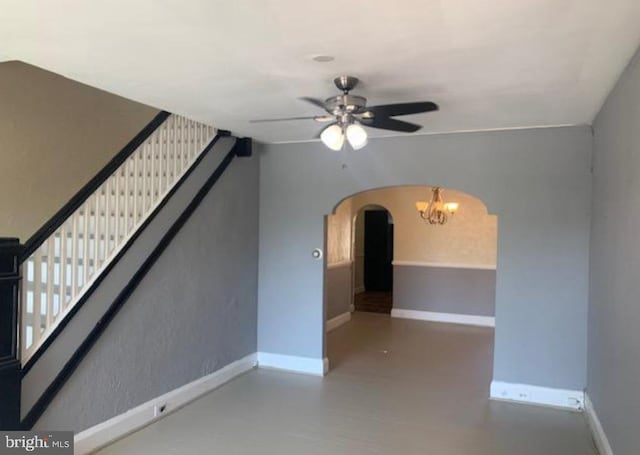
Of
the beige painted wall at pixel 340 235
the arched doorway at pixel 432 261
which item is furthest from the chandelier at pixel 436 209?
the beige painted wall at pixel 340 235

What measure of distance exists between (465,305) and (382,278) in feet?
11.5

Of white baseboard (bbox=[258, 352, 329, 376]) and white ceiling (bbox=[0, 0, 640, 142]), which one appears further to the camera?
white baseboard (bbox=[258, 352, 329, 376])

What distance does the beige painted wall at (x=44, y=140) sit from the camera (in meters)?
4.16

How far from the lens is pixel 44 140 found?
4.46 metres

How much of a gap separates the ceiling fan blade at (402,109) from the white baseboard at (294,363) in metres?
3.04

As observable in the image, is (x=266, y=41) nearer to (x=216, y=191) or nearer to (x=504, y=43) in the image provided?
(x=504, y=43)

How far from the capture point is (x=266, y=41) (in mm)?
2443

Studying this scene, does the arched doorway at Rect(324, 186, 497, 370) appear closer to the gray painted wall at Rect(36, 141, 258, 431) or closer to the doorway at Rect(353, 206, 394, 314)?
the gray painted wall at Rect(36, 141, 258, 431)

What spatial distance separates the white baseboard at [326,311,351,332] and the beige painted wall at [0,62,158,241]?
153 inches

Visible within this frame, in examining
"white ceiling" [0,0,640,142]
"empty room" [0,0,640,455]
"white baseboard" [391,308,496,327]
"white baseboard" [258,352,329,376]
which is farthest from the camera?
"white baseboard" [391,308,496,327]

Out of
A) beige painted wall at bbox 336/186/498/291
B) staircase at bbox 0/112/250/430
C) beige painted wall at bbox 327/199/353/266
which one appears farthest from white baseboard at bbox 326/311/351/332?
staircase at bbox 0/112/250/430

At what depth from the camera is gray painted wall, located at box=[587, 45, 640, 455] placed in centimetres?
256

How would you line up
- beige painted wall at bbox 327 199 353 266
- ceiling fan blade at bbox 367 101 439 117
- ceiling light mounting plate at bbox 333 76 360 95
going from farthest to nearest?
beige painted wall at bbox 327 199 353 266, ceiling light mounting plate at bbox 333 76 360 95, ceiling fan blade at bbox 367 101 439 117

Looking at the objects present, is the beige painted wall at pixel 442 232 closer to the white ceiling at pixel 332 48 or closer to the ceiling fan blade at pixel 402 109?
the white ceiling at pixel 332 48
